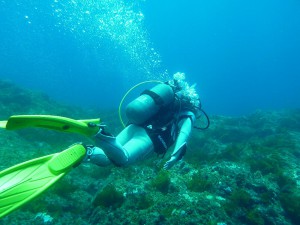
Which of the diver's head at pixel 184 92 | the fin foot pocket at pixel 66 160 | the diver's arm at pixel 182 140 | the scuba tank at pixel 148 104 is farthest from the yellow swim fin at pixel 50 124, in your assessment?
the diver's head at pixel 184 92

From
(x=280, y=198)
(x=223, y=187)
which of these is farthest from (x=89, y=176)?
(x=280, y=198)

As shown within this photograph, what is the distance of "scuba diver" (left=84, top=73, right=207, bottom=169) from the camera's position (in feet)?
12.2

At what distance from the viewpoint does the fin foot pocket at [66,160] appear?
3031 mm

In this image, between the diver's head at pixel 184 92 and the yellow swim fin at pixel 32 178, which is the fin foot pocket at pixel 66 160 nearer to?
the yellow swim fin at pixel 32 178

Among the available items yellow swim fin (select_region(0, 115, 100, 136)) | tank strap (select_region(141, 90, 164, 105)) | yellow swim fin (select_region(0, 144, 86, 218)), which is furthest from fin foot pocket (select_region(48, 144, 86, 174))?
tank strap (select_region(141, 90, 164, 105))

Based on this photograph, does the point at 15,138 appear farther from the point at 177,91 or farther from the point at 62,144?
the point at 177,91

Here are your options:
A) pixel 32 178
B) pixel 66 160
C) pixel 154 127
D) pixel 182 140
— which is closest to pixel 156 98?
pixel 154 127

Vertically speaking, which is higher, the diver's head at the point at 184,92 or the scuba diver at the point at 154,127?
the diver's head at the point at 184,92

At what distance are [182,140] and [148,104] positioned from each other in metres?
0.88

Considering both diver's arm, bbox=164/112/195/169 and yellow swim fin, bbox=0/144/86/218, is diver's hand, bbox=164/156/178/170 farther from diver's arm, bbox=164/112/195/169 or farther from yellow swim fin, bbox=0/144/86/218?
yellow swim fin, bbox=0/144/86/218

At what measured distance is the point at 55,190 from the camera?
6770mm

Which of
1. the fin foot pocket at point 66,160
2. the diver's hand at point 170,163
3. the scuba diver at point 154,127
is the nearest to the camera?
the fin foot pocket at point 66,160

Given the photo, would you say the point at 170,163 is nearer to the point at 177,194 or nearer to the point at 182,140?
the point at 182,140

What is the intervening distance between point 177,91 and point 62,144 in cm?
727
